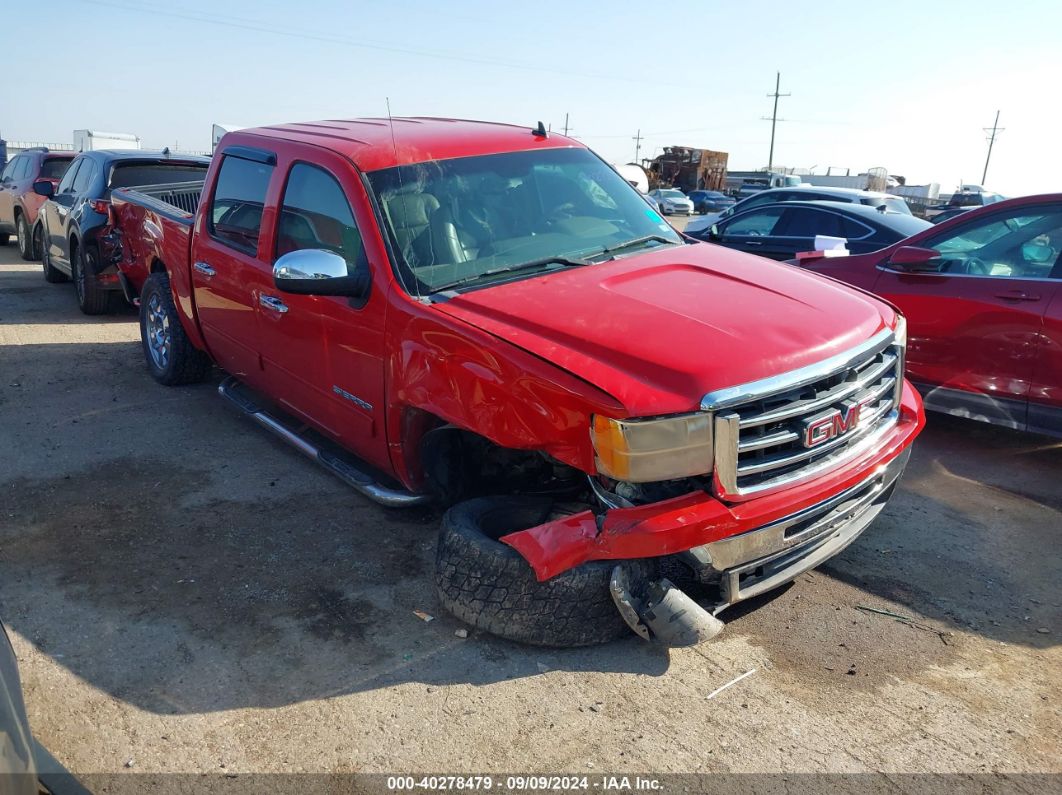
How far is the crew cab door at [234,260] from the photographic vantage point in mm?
4664

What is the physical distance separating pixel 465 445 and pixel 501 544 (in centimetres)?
73

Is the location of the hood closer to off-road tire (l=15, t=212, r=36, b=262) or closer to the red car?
the red car

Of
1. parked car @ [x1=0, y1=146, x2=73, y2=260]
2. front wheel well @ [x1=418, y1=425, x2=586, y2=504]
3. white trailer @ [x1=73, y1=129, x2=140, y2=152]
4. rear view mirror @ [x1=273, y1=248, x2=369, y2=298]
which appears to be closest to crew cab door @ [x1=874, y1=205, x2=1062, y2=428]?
front wheel well @ [x1=418, y1=425, x2=586, y2=504]

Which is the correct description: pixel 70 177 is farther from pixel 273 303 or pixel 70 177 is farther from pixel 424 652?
pixel 424 652

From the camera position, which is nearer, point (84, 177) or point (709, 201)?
point (84, 177)

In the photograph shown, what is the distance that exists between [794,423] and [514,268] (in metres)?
1.39

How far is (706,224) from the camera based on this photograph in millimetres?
12117

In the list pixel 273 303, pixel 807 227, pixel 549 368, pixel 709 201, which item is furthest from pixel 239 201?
pixel 709 201

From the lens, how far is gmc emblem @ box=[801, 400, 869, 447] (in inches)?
118

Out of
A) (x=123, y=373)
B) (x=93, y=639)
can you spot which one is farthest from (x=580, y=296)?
(x=123, y=373)

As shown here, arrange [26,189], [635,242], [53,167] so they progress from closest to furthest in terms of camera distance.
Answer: [635,242], [26,189], [53,167]

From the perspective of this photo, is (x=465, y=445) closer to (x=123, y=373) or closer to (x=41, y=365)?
(x=123, y=373)

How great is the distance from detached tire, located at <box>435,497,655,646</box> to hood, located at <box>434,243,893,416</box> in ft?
2.29

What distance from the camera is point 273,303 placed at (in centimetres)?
446
